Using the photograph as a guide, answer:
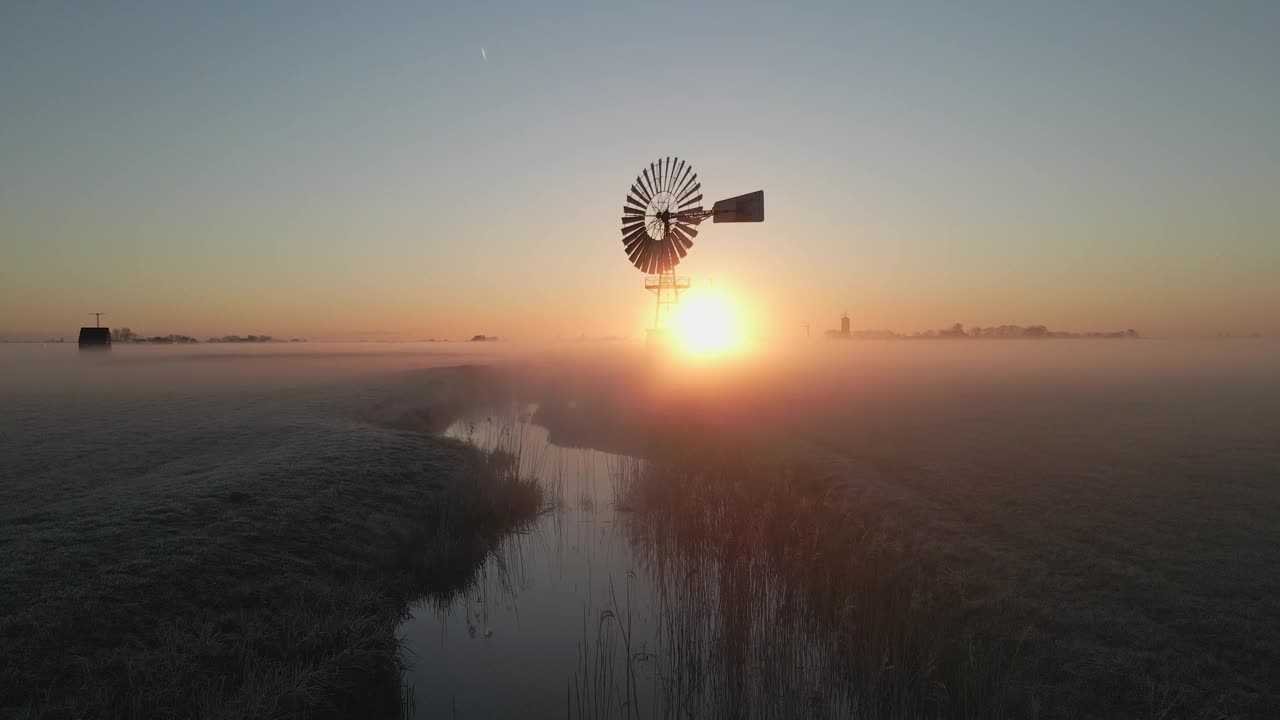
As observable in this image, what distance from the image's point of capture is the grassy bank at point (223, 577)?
22.0ft

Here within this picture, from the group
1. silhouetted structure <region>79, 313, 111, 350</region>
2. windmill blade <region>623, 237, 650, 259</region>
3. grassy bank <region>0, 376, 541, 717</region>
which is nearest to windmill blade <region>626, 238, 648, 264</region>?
windmill blade <region>623, 237, 650, 259</region>

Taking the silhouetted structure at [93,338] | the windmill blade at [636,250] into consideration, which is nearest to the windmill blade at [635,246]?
the windmill blade at [636,250]

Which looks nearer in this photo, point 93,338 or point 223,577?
point 223,577

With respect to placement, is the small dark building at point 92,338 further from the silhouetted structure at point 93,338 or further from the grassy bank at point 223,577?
the grassy bank at point 223,577

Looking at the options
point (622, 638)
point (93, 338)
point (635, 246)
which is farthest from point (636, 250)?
point (93, 338)

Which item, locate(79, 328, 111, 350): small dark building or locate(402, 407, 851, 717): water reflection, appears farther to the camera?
locate(79, 328, 111, 350): small dark building

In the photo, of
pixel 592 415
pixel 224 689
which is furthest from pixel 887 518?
pixel 592 415

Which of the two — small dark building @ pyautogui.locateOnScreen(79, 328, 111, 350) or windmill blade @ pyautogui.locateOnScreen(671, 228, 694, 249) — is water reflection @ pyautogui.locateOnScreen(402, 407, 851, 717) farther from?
small dark building @ pyautogui.locateOnScreen(79, 328, 111, 350)

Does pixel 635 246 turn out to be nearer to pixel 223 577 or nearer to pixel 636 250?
pixel 636 250

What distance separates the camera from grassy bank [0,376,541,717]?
6.71 metres

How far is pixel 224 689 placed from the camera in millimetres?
6992

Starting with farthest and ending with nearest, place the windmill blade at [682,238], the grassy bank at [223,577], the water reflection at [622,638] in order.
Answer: the windmill blade at [682,238], the water reflection at [622,638], the grassy bank at [223,577]

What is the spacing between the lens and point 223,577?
941 cm

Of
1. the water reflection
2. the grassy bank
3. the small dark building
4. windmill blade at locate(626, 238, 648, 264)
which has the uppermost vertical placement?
windmill blade at locate(626, 238, 648, 264)
